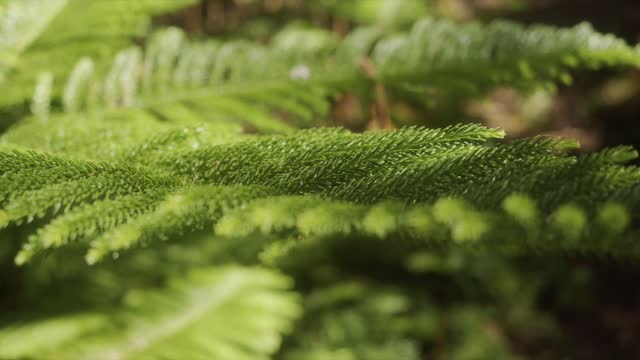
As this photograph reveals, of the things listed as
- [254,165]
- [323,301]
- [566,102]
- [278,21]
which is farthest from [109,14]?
[566,102]

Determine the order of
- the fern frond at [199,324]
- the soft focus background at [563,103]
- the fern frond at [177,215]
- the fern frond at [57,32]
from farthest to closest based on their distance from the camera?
1. the soft focus background at [563,103]
2. the fern frond at [57,32]
3. the fern frond at [177,215]
4. the fern frond at [199,324]

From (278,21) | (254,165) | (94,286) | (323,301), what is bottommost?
(323,301)

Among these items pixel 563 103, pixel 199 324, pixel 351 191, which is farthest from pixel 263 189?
pixel 563 103

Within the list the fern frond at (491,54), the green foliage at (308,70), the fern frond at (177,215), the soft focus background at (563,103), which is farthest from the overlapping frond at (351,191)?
the soft focus background at (563,103)

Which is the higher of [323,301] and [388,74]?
[388,74]

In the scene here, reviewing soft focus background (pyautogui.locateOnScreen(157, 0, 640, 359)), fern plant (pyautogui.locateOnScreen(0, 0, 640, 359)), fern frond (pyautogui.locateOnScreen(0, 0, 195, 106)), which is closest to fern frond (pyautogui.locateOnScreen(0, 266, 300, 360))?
fern plant (pyautogui.locateOnScreen(0, 0, 640, 359))

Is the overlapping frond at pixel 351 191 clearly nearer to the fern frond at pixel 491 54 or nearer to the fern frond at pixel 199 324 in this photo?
the fern frond at pixel 199 324

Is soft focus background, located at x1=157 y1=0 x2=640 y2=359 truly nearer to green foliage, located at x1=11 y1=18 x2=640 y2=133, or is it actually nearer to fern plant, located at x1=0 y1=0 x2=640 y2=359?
fern plant, located at x1=0 y1=0 x2=640 y2=359

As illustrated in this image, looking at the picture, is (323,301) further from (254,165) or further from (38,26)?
(254,165)
